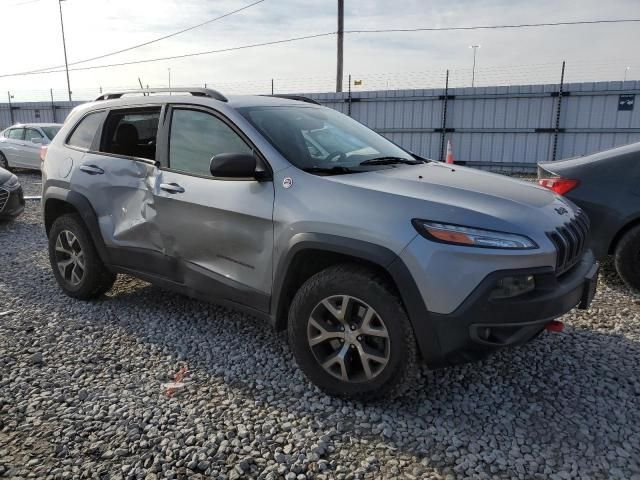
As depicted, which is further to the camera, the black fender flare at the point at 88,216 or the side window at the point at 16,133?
the side window at the point at 16,133

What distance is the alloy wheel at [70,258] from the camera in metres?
4.48

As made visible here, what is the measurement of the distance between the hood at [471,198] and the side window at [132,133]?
171 cm

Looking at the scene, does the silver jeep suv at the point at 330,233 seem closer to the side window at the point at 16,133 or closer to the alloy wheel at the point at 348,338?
the alloy wheel at the point at 348,338

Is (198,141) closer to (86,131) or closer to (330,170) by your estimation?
(330,170)

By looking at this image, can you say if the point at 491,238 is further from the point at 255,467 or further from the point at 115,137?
the point at 115,137

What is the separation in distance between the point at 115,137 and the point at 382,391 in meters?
2.95

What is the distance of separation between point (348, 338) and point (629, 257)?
3129mm

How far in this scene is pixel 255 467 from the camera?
95.7 inches

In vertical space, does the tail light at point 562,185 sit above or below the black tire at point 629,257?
above

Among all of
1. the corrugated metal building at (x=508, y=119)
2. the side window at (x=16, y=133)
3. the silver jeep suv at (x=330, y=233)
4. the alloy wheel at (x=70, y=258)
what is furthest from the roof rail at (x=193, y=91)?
the corrugated metal building at (x=508, y=119)

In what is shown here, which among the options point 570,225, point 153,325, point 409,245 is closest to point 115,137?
point 153,325

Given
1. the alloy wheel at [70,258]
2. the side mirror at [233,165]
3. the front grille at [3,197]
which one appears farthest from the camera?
the front grille at [3,197]

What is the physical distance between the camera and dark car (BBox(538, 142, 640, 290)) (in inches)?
179

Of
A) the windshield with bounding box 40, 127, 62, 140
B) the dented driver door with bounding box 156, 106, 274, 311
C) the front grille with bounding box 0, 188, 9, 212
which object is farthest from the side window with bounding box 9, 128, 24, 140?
the dented driver door with bounding box 156, 106, 274, 311
